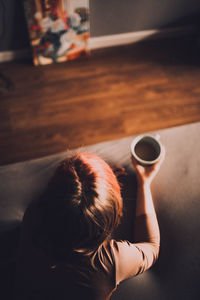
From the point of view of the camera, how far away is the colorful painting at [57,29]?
1.36 m

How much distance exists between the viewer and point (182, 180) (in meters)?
0.93

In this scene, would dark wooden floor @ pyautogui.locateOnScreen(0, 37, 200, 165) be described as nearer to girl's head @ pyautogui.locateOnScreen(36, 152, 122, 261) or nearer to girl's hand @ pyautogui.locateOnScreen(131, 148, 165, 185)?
girl's hand @ pyautogui.locateOnScreen(131, 148, 165, 185)

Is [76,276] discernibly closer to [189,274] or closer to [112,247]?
[112,247]

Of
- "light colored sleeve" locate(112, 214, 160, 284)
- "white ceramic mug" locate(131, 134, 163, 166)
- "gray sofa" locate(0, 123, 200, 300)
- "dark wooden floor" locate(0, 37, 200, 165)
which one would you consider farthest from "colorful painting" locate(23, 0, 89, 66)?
"light colored sleeve" locate(112, 214, 160, 284)

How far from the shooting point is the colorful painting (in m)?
1.36

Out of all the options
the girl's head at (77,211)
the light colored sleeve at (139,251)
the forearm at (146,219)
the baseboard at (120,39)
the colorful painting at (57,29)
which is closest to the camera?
the girl's head at (77,211)

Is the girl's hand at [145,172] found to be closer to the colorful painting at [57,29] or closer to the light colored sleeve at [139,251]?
the light colored sleeve at [139,251]

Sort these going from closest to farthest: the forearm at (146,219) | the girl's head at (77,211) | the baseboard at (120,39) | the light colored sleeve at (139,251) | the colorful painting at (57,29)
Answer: the girl's head at (77,211) < the light colored sleeve at (139,251) < the forearm at (146,219) < the colorful painting at (57,29) < the baseboard at (120,39)

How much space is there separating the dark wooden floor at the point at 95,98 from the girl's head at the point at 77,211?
2.75ft

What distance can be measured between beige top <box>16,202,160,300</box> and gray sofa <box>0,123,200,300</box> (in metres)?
0.17

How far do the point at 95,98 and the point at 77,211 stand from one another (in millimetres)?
1160

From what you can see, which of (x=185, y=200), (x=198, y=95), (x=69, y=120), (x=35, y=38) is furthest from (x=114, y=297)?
(x=35, y=38)

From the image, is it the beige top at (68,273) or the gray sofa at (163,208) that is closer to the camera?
the beige top at (68,273)

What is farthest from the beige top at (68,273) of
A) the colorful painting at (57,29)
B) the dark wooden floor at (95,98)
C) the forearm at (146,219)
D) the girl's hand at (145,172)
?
the colorful painting at (57,29)
